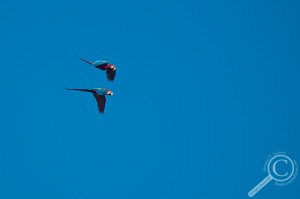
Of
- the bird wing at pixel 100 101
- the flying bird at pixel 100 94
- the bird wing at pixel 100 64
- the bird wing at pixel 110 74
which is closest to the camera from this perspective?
the bird wing at pixel 100 64

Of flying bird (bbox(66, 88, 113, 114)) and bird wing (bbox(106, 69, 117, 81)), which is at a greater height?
bird wing (bbox(106, 69, 117, 81))

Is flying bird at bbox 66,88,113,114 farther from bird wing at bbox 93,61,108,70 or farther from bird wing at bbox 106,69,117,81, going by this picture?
bird wing at bbox 93,61,108,70

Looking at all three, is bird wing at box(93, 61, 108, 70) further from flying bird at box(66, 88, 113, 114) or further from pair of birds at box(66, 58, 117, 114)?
flying bird at box(66, 88, 113, 114)

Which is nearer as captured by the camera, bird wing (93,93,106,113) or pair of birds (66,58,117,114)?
pair of birds (66,58,117,114)

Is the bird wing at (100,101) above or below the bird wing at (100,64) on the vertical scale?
below

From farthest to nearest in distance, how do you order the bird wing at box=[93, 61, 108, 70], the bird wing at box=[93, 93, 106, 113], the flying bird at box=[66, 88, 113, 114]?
the bird wing at box=[93, 93, 106, 113], the flying bird at box=[66, 88, 113, 114], the bird wing at box=[93, 61, 108, 70]

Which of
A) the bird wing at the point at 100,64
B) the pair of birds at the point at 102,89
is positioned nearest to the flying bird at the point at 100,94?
the pair of birds at the point at 102,89

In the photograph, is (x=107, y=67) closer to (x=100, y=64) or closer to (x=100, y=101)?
(x=100, y=64)

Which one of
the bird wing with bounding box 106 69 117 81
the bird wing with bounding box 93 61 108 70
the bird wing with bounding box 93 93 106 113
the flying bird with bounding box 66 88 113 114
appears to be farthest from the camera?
the bird wing with bounding box 93 93 106 113

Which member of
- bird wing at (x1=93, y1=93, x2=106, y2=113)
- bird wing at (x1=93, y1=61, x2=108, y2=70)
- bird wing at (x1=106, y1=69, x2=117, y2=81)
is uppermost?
bird wing at (x1=93, y1=61, x2=108, y2=70)

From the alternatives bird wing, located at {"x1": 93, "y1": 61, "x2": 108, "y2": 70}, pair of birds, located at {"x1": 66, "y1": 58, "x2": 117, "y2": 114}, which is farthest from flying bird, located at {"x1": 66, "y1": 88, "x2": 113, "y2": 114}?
bird wing, located at {"x1": 93, "y1": 61, "x2": 108, "y2": 70}

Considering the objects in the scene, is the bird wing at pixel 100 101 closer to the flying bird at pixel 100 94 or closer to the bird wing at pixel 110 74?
the flying bird at pixel 100 94

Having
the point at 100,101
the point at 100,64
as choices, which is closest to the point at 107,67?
the point at 100,64

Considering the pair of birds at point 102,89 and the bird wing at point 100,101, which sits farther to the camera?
the bird wing at point 100,101
